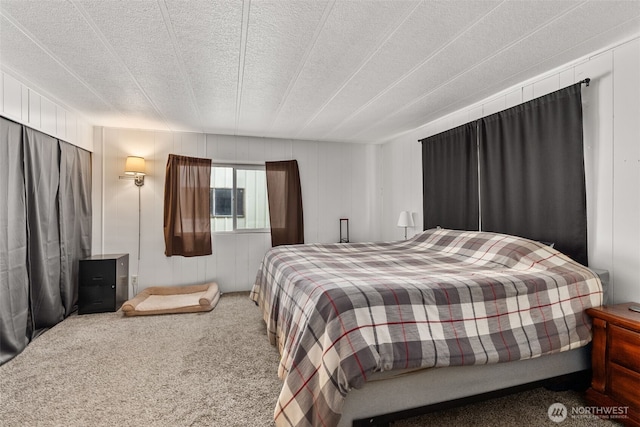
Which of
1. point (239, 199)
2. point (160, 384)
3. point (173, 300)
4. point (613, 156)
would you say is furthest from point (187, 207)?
point (613, 156)

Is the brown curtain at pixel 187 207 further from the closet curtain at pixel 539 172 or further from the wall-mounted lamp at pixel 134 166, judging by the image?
the closet curtain at pixel 539 172

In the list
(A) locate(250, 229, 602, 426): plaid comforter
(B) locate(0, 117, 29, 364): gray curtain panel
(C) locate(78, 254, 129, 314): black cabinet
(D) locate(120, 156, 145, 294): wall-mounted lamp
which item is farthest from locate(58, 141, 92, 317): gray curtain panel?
(A) locate(250, 229, 602, 426): plaid comforter

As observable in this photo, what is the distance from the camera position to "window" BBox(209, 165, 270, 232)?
14.7 feet

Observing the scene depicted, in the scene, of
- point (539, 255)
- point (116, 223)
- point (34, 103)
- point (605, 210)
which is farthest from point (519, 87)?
point (116, 223)

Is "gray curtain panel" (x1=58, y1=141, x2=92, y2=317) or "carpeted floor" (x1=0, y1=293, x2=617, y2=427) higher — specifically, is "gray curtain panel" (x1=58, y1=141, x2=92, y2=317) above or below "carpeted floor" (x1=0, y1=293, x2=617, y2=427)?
above

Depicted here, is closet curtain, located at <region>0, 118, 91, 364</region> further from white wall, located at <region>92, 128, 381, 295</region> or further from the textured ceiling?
the textured ceiling

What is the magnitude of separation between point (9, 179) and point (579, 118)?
4.38m

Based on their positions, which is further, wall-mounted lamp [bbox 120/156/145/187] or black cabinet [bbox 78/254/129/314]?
wall-mounted lamp [bbox 120/156/145/187]

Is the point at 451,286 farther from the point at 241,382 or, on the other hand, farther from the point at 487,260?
the point at 241,382

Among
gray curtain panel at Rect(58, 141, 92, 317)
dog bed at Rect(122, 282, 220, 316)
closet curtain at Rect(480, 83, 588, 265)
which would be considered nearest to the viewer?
closet curtain at Rect(480, 83, 588, 265)

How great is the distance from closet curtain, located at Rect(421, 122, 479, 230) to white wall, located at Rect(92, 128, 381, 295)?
1365 mm

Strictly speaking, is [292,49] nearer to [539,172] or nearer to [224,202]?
[539,172]

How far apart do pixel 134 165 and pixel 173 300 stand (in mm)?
1754

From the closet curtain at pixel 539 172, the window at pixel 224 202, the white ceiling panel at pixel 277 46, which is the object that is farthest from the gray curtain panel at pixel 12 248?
the closet curtain at pixel 539 172
